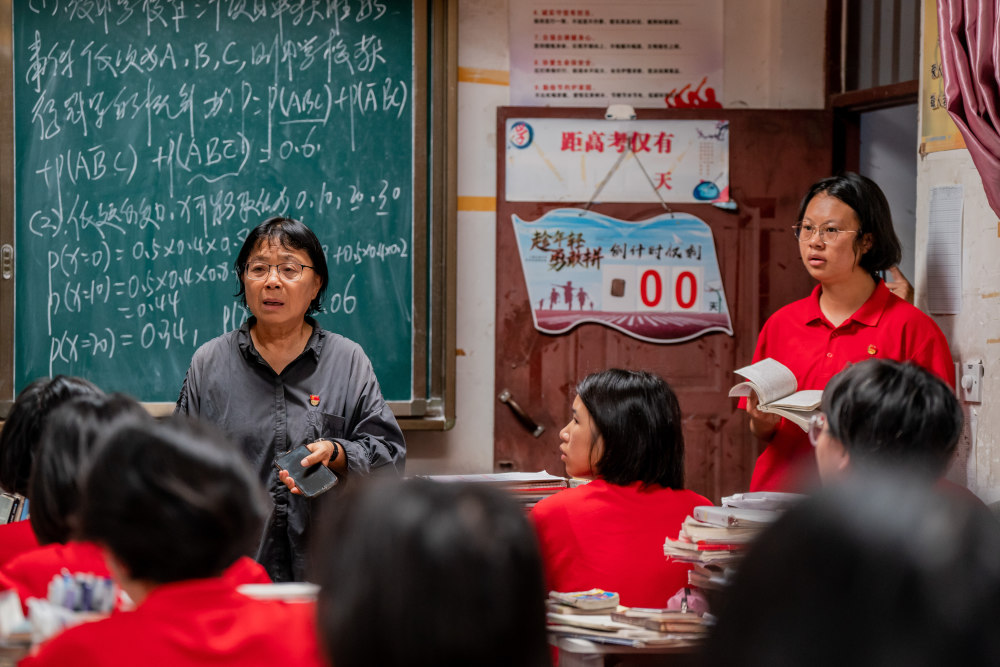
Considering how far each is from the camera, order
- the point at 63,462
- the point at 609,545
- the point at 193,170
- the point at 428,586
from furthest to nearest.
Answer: the point at 193,170 < the point at 609,545 < the point at 63,462 < the point at 428,586

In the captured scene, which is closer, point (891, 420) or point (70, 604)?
point (70, 604)

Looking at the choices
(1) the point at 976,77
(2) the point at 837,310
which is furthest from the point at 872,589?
(2) the point at 837,310

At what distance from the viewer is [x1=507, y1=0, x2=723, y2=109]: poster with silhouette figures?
12.4 feet

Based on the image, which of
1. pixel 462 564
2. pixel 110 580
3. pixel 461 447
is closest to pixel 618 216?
pixel 461 447

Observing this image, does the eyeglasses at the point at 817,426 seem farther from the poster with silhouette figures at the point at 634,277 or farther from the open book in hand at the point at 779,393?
the poster with silhouette figures at the point at 634,277

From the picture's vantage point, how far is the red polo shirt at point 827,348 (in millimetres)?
2697

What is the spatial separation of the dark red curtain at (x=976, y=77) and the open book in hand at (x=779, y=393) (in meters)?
0.65

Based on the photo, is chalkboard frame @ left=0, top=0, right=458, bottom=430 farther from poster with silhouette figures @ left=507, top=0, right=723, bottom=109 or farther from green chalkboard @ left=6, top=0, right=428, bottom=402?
poster with silhouette figures @ left=507, top=0, right=723, bottom=109

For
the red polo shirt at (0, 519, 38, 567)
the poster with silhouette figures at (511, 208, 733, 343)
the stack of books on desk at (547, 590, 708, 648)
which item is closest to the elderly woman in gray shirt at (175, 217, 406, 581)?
the red polo shirt at (0, 519, 38, 567)

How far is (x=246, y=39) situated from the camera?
142 inches

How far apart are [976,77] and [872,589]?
229 cm

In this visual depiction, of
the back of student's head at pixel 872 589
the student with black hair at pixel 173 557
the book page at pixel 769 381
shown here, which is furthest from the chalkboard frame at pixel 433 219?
the back of student's head at pixel 872 589

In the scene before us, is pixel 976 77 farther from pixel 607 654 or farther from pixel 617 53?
pixel 607 654

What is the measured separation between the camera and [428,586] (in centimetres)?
90
